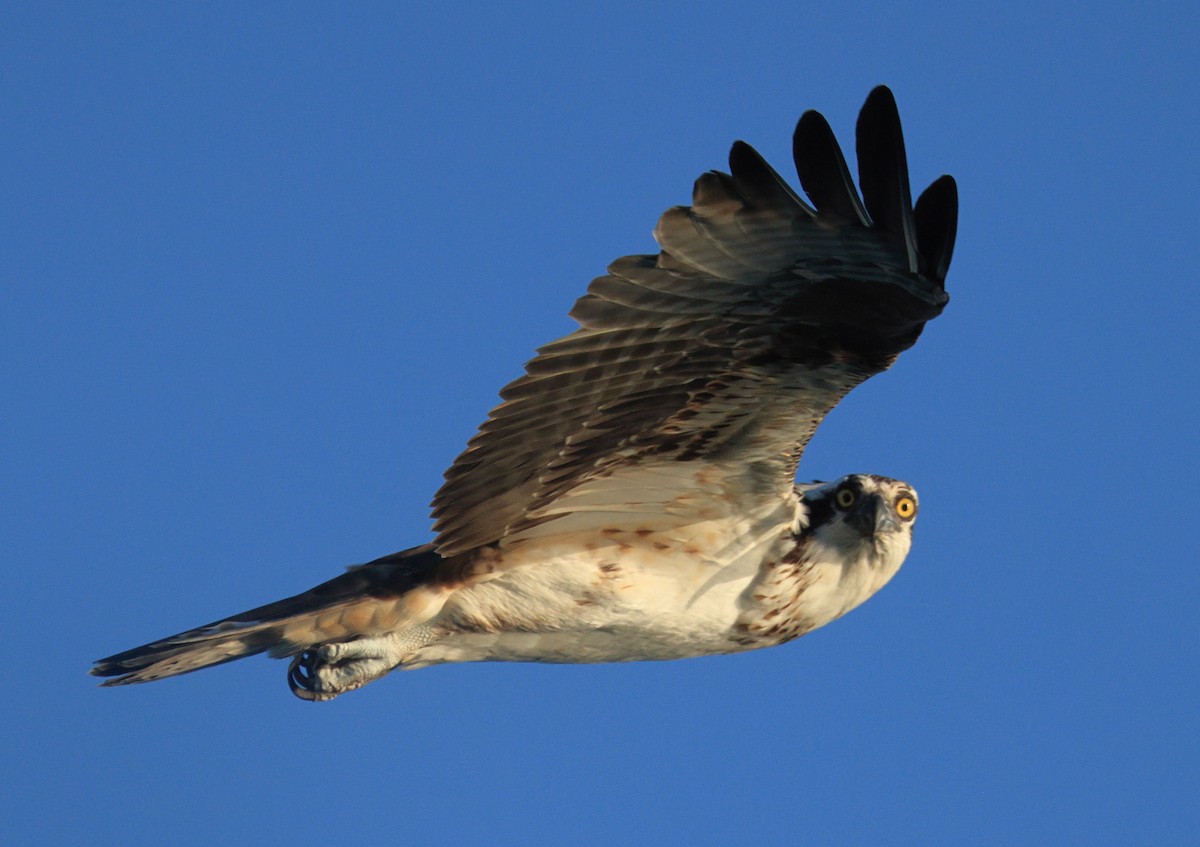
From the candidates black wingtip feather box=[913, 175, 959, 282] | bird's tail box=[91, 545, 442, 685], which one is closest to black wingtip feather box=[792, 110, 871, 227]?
black wingtip feather box=[913, 175, 959, 282]

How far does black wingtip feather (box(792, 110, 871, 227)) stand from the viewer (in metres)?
5.02

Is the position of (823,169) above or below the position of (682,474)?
above

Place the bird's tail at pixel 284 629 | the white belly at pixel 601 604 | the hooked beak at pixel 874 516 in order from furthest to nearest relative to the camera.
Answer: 1. the hooked beak at pixel 874 516
2. the white belly at pixel 601 604
3. the bird's tail at pixel 284 629

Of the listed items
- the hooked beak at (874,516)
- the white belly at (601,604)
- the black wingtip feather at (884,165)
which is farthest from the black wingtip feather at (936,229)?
the white belly at (601,604)

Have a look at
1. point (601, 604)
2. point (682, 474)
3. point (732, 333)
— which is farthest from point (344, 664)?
point (732, 333)

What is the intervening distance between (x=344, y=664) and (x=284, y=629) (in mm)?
286

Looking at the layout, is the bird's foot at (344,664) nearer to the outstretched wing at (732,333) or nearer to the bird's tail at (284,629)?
the bird's tail at (284,629)

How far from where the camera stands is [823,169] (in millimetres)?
5027

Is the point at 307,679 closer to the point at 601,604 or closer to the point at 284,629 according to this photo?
the point at 284,629

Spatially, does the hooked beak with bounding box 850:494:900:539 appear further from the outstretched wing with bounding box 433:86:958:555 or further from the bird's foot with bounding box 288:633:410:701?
the bird's foot with bounding box 288:633:410:701

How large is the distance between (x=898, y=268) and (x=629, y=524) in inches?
67.0

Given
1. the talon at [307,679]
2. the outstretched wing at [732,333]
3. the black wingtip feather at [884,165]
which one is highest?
the black wingtip feather at [884,165]

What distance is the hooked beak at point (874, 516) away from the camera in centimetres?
635

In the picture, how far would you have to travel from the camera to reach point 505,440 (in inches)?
223
